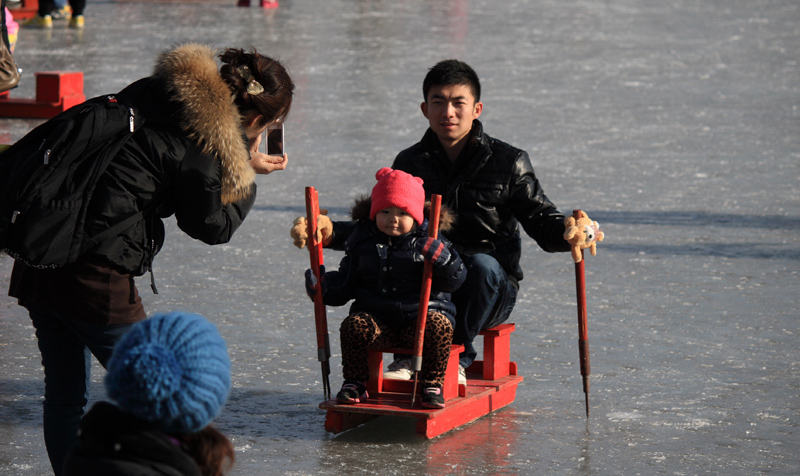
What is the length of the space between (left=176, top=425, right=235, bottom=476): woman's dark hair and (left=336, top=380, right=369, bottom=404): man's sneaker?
5.71ft

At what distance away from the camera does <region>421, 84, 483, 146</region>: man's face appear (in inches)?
174

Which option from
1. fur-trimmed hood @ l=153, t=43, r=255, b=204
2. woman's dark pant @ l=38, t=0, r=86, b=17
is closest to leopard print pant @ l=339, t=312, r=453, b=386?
fur-trimmed hood @ l=153, t=43, r=255, b=204

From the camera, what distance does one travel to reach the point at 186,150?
3078 millimetres

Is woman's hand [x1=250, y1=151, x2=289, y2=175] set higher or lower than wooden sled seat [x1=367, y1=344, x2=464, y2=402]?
higher

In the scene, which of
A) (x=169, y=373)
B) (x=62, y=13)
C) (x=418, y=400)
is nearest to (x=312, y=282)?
(x=418, y=400)

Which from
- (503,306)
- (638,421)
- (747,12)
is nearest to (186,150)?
(503,306)

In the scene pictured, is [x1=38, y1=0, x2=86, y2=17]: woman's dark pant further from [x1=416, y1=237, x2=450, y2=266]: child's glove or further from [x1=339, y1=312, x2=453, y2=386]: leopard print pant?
[x1=416, y1=237, x2=450, y2=266]: child's glove

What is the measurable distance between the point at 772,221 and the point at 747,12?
50.9 ft

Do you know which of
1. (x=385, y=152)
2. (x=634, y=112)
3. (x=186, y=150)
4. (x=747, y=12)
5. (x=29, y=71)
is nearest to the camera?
(x=186, y=150)

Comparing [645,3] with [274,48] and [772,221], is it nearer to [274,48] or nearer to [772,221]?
[274,48]

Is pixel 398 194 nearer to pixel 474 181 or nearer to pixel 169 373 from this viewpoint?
pixel 474 181

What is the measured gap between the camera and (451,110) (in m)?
4.41

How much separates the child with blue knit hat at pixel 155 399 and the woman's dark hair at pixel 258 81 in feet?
3.91

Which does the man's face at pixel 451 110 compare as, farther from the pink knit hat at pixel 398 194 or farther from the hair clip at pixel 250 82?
the hair clip at pixel 250 82
